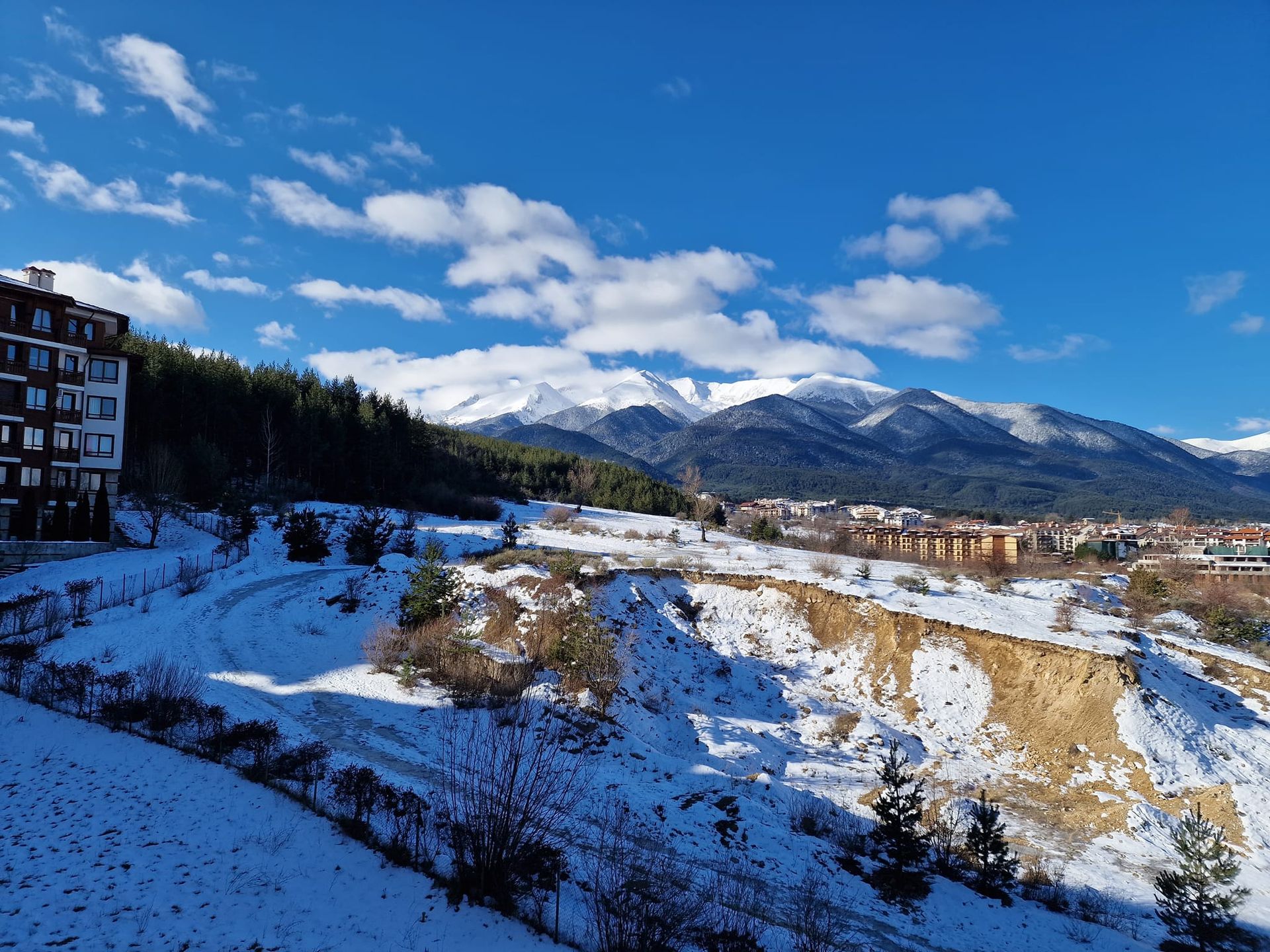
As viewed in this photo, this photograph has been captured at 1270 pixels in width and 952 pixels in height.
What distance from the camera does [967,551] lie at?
7038 centimetres

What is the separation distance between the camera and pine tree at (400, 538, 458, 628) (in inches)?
862

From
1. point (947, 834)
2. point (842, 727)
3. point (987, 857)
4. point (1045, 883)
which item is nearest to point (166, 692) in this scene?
point (947, 834)

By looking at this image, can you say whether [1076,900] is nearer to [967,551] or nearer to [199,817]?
[199,817]

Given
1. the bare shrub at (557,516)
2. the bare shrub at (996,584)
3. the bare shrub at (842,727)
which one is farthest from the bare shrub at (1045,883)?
the bare shrub at (557,516)

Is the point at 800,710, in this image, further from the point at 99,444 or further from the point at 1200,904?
the point at 99,444

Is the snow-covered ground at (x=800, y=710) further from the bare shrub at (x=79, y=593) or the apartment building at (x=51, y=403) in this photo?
the apartment building at (x=51, y=403)

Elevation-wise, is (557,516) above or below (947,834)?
above

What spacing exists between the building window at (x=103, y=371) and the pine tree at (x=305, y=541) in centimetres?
1435

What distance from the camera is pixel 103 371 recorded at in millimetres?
37938

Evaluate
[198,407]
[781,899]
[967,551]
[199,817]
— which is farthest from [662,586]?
[967,551]

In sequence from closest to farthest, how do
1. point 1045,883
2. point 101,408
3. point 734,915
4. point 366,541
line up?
point 734,915 → point 1045,883 → point 366,541 → point 101,408

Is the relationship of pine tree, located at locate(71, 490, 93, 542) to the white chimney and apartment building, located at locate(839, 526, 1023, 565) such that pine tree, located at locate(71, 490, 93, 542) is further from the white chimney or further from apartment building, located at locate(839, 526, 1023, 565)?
apartment building, located at locate(839, 526, 1023, 565)

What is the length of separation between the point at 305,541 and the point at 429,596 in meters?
18.0

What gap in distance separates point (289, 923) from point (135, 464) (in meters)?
49.0
